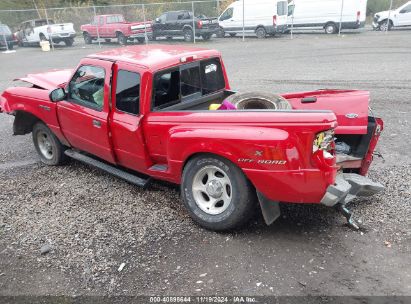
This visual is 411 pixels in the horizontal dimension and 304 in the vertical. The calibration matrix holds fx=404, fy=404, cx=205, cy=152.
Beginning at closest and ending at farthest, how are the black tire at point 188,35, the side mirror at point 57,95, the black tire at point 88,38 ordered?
the side mirror at point 57,95 < the black tire at point 188,35 < the black tire at point 88,38

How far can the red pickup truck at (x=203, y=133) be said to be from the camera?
3629 millimetres

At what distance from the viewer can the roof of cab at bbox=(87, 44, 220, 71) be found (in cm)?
458

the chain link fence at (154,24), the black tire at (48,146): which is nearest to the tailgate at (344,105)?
the black tire at (48,146)

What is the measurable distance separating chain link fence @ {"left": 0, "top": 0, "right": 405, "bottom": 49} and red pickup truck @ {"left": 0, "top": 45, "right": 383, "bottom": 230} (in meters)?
17.8

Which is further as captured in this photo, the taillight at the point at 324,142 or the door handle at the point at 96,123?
the door handle at the point at 96,123

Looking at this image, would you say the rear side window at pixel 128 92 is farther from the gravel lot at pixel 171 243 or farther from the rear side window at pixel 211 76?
the gravel lot at pixel 171 243

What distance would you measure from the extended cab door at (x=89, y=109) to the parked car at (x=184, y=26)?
18.1 metres

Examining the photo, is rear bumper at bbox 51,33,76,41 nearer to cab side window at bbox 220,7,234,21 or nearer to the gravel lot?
cab side window at bbox 220,7,234,21

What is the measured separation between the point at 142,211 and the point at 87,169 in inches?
68.6

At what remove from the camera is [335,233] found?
4.13 meters

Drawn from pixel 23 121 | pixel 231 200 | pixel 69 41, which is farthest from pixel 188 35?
pixel 231 200

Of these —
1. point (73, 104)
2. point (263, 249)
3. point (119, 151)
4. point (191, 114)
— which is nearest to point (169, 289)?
point (263, 249)

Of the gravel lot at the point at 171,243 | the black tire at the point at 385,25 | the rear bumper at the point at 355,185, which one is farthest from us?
the black tire at the point at 385,25

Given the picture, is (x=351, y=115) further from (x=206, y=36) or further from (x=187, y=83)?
(x=206, y=36)
